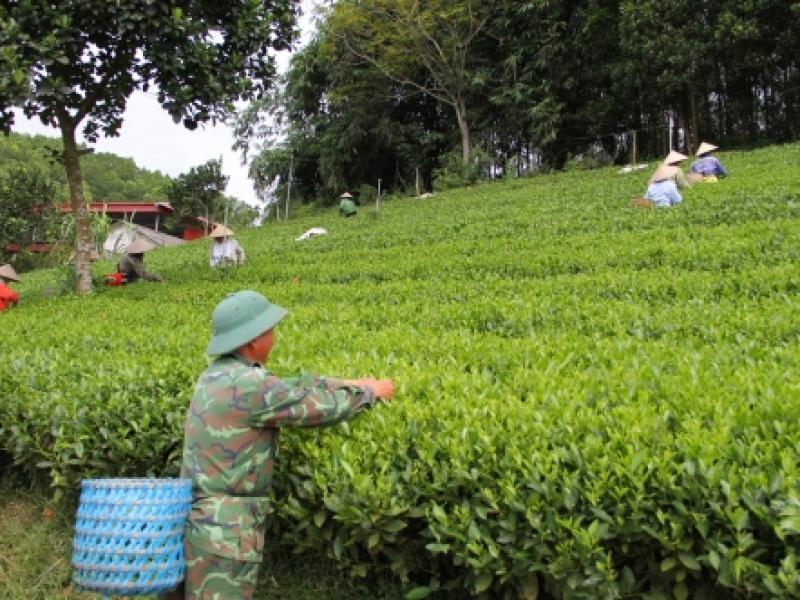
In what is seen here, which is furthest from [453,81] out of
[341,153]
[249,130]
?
[249,130]

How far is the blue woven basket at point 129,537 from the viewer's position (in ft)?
9.55

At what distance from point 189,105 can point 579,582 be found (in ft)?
Result: 31.0

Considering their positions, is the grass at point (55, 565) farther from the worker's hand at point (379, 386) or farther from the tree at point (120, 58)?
the tree at point (120, 58)

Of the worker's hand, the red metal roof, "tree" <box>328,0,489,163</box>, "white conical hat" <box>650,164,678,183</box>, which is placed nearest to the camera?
the worker's hand

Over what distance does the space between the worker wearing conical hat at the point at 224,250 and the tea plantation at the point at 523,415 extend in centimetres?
377

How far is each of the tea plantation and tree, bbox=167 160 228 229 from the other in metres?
33.9

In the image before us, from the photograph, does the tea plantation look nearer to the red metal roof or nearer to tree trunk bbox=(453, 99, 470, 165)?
tree trunk bbox=(453, 99, 470, 165)

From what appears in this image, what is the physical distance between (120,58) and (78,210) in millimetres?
2348

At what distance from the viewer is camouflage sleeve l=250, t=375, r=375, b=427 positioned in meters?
3.08

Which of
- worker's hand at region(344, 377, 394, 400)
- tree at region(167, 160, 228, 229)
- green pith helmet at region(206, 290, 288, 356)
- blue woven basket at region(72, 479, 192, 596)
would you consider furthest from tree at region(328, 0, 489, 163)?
blue woven basket at region(72, 479, 192, 596)

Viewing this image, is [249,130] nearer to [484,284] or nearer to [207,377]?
[484,284]

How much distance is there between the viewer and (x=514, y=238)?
474 inches

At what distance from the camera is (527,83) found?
32.7 meters

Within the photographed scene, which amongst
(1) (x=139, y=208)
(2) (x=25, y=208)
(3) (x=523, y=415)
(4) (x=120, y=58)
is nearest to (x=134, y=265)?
(4) (x=120, y=58)
